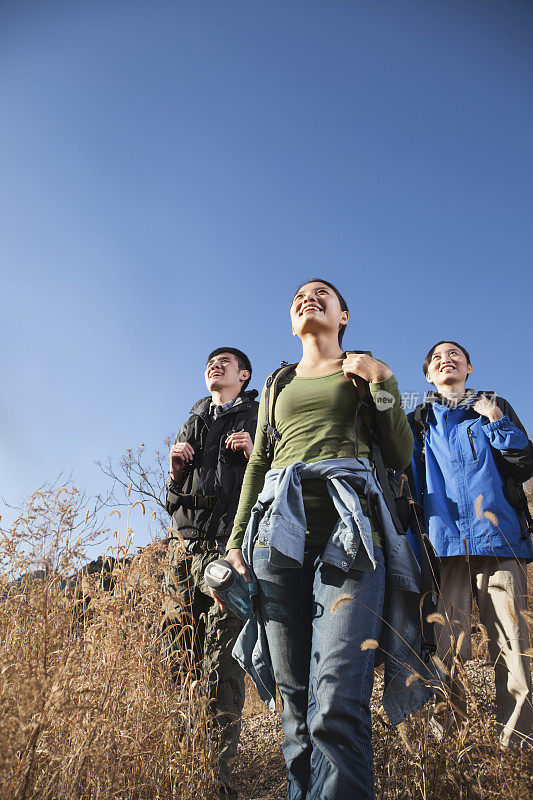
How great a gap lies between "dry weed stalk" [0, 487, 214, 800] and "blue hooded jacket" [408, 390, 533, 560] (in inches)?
62.9

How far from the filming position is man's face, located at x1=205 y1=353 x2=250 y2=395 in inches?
146

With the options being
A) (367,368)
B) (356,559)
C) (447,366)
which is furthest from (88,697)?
(447,366)

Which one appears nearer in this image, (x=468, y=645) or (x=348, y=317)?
(x=468, y=645)

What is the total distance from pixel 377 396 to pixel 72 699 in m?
1.68

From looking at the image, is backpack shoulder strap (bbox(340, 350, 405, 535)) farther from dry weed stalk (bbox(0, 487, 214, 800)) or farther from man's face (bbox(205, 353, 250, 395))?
man's face (bbox(205, 353, 250, 395))

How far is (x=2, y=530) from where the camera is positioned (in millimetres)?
2889

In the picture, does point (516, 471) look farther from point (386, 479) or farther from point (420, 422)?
point (386, 479)

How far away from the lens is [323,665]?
157 cm

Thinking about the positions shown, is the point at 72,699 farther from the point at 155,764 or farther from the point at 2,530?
the point at 2,530

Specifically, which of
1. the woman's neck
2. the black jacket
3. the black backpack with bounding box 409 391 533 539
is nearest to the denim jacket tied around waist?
the woman's neck

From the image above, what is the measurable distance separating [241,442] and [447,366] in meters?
1.44

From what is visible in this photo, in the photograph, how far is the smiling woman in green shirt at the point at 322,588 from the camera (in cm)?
150

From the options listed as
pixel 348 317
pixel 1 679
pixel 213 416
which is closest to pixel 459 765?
pixel 1 679

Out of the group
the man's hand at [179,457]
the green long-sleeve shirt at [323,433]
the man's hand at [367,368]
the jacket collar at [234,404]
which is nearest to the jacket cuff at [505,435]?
the green long-sleeve shirt at [323,433]
